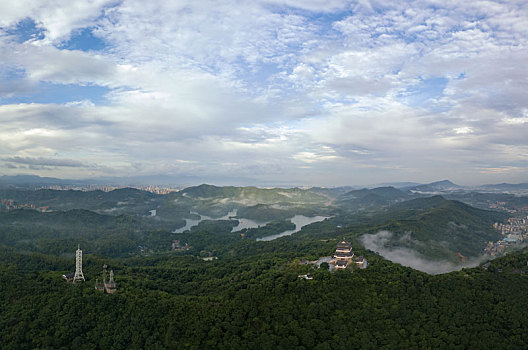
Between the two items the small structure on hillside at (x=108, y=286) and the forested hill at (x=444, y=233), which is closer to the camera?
the small structure on hillside at (x=108, y=286)

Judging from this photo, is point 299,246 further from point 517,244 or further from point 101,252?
point 517,244

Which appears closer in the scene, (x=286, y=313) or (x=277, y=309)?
(x=286, y=313)

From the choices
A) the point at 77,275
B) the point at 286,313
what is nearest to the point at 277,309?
the point at 286,313

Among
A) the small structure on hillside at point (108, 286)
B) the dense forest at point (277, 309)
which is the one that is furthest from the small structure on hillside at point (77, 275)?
the small structure on hillside at point (108, 286)

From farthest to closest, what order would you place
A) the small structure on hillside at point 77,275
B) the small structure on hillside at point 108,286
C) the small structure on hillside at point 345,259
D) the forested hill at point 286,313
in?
the small structure on hillside at point 345,259 < the small structure on hillside at point 77,275 < the small structure on hillside at point 108,286 < the forested hill at point 286,313

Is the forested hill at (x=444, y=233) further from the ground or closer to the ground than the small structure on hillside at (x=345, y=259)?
closer to the ground

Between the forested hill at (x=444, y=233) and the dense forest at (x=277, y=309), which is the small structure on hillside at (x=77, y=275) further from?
the forested hill at (x=444, y=233)

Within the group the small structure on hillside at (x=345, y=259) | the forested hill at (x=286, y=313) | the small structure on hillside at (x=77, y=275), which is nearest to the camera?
the forested hill at (x=286, y=313)

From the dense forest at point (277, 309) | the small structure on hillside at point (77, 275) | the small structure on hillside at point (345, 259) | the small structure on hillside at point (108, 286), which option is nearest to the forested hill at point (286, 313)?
the dense forest at point (277, 309)

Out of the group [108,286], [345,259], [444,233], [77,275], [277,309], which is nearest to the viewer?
[277,309]

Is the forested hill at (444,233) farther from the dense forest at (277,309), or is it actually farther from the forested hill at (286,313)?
the forested hill at (286,313)

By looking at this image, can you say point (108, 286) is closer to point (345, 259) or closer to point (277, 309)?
point (277, 309)

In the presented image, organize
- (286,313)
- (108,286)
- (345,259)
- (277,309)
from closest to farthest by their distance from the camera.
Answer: (286,313)
(277,309)
(108,286)
(345,259)
